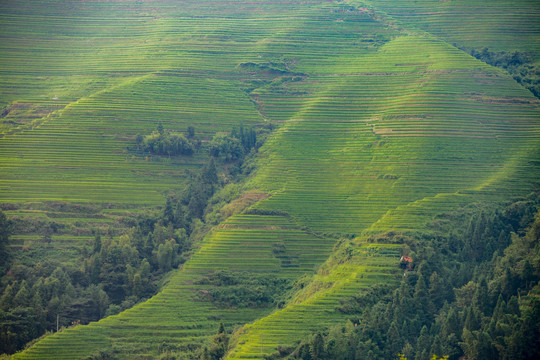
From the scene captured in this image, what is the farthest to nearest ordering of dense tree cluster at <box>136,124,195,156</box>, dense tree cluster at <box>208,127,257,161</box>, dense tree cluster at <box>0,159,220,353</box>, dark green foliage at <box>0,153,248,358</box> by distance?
1. dense tree cluster at <box>208,127,257,161</box>
2. dense tree cluster at <box>136,124,195,156</box>
3. dark green foliage at <box>0,153,248,358</box>
4. dense tree cluster at <box>0,159,220,353</box>

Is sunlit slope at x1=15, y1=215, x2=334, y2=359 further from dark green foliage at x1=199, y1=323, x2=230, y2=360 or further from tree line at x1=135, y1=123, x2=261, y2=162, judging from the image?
tree line at x1=135, y1=123, x2=261, y2=162

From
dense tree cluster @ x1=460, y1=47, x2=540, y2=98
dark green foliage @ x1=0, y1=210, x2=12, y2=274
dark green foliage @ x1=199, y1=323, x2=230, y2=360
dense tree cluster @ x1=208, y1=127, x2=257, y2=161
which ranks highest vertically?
dense tree cluster @ x1=460, y1=47, x2=540, y2=98

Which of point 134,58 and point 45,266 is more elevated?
point 134,58

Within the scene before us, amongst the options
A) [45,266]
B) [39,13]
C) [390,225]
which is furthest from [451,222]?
[39,13]

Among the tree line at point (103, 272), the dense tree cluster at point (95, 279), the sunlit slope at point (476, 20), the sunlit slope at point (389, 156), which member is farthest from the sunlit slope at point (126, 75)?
the sunlit slope at point (389, 156)

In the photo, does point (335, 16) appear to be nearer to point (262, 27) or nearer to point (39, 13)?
point (262, 27)

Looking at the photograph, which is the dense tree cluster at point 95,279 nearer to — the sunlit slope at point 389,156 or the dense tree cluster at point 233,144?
the sunlit slope at point 389,156

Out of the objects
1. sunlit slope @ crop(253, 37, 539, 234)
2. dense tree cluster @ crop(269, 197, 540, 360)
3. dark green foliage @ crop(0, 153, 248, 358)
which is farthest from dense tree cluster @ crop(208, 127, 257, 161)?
dense tree cluster @ crop(269, 197, 540, 360)
